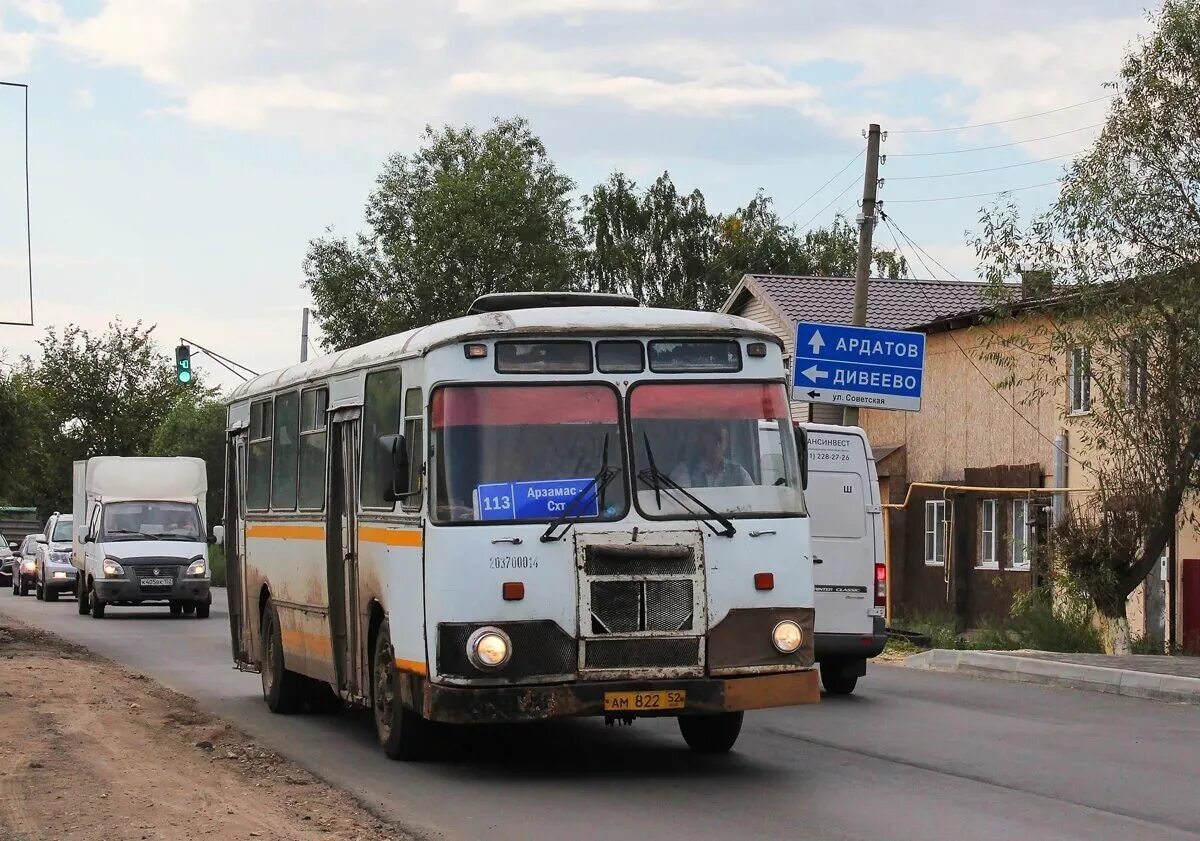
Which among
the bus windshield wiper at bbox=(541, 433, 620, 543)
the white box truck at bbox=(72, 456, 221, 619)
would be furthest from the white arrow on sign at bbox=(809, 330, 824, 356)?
the bus windshield wiper at bbox=(541, 433, 620, 543)

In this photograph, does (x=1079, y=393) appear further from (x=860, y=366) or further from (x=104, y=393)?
(x=104, y=393)

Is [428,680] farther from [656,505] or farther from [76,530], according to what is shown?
[76,530]

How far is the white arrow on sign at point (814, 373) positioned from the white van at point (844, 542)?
11.9 m

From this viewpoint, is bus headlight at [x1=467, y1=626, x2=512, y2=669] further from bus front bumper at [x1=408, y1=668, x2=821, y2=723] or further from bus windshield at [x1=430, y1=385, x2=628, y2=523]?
bus windshield at [x1=430, y1=385, x2=628, y2=523]

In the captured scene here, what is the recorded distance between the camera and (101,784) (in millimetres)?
11180

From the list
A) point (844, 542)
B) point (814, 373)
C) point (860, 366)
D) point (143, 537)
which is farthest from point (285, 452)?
point (143, 537)

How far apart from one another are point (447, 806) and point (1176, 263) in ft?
50.1

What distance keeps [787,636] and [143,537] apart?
24794 mm

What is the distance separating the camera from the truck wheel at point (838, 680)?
713 inches

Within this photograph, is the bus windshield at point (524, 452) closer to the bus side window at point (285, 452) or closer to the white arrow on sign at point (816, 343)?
the bus side window at point (285, 452)

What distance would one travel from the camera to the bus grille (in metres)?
11.1

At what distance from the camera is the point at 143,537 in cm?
3441

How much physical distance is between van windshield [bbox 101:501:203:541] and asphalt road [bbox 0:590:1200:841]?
1725cm

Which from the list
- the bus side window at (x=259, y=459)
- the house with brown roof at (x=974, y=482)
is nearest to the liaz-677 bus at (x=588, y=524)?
the bus side window at (x=259, y=459)
